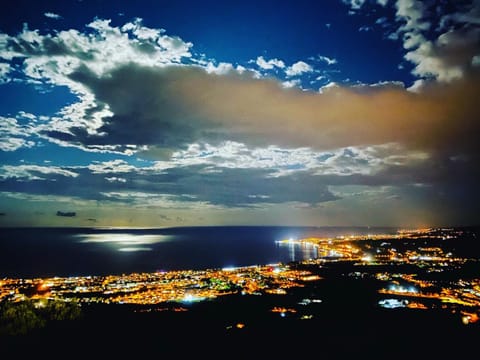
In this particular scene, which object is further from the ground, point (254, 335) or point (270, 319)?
point (254, 335)

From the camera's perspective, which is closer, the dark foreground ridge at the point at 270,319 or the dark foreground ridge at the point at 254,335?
the dark foreground ridge at the point at 254,335

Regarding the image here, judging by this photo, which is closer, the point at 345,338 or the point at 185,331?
the point at 345,338

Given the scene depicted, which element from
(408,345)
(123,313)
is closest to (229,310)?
(123,313)

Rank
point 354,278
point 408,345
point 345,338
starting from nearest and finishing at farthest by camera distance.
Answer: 1. point 408,345
2. point 345,338
3. point 354,278

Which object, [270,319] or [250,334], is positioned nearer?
[250,334]

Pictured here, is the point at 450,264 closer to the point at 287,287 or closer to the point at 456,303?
the point at 456,303

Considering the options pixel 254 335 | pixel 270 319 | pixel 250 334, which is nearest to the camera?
pixel 254 335

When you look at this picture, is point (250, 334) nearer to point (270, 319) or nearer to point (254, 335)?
point (254, 335)

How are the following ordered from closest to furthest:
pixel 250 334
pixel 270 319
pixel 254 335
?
1. pixel 254 335
2. pixel 250 334
3. pixel 270 319

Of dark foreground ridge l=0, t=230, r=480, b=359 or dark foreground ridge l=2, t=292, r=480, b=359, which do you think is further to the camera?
dark foreground ridge l=0, t=230, r=480, b=359

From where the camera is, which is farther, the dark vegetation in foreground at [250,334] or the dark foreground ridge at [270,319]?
the dark foreground ridge at [270,319]

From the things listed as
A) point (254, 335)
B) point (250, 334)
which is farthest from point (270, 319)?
point (254, 335)
